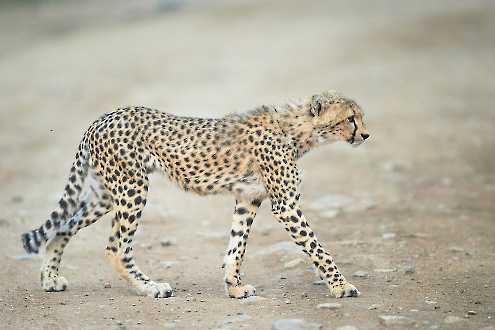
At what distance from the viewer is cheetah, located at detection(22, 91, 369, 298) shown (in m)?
6.66

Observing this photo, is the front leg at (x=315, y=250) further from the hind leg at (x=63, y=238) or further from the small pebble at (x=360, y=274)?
the hind leg at (x=63, y=238)

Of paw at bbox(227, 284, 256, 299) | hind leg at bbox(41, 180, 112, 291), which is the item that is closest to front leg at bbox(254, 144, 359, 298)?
paw at bbox(227, 284, 256, 299)

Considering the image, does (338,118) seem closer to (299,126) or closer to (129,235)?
(299,126)

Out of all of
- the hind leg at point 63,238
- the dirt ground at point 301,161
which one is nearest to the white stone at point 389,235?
the dirt ground at point 301,161

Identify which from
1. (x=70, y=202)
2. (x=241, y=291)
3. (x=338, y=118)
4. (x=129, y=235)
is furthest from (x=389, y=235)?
(x=70, y=202)

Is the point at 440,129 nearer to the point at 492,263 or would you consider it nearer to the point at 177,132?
the point at 492,263

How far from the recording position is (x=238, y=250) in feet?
22.4

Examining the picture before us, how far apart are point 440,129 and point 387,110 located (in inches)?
46.4

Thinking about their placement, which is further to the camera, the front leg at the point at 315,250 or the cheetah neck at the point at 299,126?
the cheetah neck at the point at 299,126

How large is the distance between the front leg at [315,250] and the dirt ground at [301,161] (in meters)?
0.16

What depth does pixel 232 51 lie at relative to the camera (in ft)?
59.7

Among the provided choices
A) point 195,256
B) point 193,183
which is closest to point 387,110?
point 195,256

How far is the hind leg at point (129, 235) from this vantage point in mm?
6672

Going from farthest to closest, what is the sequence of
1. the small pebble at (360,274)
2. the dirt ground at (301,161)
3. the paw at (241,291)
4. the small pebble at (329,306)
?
the small pebble at (360,274) < the paw at (241,291) < the dirt ground at (301,161) < the small pebble at (329,306)
